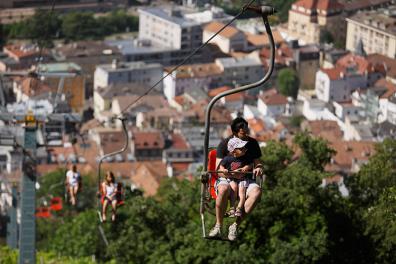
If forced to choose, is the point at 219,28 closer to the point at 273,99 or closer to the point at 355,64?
the point at 355,64

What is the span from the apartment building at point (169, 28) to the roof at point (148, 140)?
14.1 metres

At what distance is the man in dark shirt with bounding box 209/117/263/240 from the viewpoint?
30.4 feet

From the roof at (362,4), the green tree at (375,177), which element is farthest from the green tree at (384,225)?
the roof at (362,4)

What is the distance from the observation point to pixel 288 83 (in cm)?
5325

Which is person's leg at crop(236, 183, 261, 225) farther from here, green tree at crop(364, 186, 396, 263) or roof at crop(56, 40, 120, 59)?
roof at crop(56, 40, 120, 59)

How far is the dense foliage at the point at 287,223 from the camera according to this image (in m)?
17.9

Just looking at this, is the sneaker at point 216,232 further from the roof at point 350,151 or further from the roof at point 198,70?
the roof at point 198,70

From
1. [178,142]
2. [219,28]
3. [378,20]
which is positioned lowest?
[219,28]

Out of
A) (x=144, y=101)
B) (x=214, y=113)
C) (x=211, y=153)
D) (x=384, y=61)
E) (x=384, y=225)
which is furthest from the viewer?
(x=384, y=61)

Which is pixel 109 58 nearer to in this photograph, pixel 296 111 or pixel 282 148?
pixel 296 111

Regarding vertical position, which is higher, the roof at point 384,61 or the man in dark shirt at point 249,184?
the man in dark shirt at point 249,184

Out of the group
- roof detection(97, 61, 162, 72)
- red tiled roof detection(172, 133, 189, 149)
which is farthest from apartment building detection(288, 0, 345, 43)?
red tiled roof detection(172, 133, 189, 149)

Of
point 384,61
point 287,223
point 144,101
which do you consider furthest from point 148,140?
point 287,223

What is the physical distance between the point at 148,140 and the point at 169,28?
1533cm
